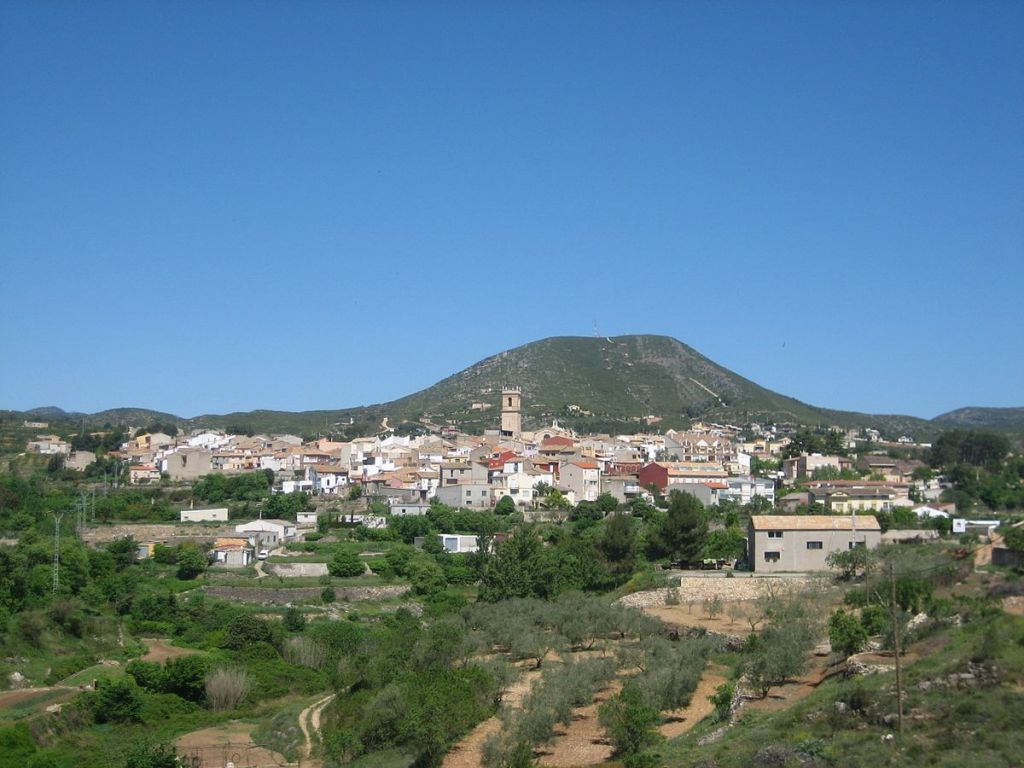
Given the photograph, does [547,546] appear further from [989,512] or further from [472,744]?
[472,744]

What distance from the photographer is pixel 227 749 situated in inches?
843

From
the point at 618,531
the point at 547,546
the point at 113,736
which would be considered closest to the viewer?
the point at 113,736

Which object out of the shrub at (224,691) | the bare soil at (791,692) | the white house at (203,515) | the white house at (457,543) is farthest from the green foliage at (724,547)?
the white house at (203,515)

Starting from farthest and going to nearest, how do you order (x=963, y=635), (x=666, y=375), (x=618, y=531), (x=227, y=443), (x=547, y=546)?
1. (x=666, y=375)
2. (x=227, y=443)
3. (x=547, y=546)
4. (x=618, y=531)
5. (x=963, y=635)

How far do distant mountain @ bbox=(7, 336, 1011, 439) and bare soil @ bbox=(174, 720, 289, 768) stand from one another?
80414 mm

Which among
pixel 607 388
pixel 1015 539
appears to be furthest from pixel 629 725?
pixel 607 388

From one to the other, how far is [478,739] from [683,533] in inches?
742

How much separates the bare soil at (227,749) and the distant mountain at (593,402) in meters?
80.4

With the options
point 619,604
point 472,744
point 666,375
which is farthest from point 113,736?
point 666,375

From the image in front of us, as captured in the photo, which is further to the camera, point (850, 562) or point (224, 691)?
point (850, 562)

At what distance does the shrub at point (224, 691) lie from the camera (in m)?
25.5

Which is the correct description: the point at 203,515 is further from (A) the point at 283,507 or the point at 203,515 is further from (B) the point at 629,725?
(B) the point at 629,725

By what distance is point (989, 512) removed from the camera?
44.7m

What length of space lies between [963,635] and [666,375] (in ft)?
Answer: 396
